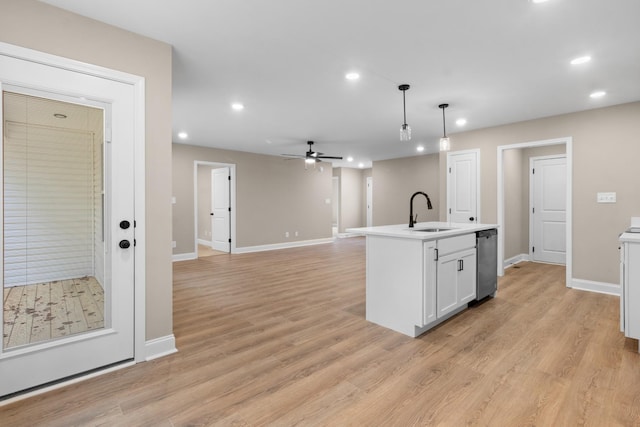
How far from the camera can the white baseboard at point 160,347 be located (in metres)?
2.38

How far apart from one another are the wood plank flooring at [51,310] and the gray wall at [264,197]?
4.68 meters

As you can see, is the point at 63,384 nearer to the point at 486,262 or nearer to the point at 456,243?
the point at 456,243

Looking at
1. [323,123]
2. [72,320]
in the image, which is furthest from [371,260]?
[323,123]

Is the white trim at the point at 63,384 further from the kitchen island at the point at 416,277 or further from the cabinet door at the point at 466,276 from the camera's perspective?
the cabinet door at the point at 466,276

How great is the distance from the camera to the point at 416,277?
276cm

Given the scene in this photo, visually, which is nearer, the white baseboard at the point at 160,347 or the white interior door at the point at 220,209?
the white baseboard at the point at 160,347

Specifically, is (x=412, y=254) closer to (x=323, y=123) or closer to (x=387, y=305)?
(x=387, y=305)

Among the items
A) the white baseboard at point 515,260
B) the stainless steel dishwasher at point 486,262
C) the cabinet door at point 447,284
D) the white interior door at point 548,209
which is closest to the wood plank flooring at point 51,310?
the cabinet door at point 447,284

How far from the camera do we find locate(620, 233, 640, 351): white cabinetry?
246cm

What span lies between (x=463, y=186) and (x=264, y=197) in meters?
4.71

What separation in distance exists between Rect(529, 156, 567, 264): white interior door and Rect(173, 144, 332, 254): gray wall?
205 inches

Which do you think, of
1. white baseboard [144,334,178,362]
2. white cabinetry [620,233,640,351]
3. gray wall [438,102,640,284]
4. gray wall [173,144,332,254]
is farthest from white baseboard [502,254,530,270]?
white baseboard [144,334,178,362]

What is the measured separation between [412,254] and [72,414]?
2561 mm

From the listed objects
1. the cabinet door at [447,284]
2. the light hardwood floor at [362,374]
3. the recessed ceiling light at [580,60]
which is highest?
the recessed ceiling light at [580,60]
